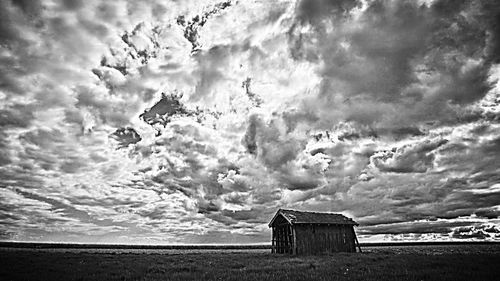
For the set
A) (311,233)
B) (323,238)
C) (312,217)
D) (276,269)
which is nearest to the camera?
(276,269)

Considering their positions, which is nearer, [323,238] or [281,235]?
[323,238]

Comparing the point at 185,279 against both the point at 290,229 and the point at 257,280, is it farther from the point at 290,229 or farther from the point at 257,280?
the point at 290,229

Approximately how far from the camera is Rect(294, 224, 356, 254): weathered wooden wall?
38.4m

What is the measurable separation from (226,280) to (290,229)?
25938mm

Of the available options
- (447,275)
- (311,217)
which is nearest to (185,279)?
(447,275)

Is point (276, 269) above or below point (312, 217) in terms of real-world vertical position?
below

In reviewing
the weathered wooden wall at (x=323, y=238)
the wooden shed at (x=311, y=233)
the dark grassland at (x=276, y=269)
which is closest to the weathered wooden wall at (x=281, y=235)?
the wooden shed at (x=311, y=233)

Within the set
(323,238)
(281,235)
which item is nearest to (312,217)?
(323,238)

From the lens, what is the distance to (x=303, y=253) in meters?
37.7

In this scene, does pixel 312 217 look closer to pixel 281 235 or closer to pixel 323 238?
pixel 323 238

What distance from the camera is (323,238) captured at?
40.3 m

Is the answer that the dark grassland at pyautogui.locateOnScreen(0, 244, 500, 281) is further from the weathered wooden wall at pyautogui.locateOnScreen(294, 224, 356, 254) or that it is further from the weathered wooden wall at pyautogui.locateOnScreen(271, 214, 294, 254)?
the weathered wooden wall at pyautogui.locateOnScreen(271, 214, 294, 254)

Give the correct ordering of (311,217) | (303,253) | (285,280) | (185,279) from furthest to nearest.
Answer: (311,217), (303,253), (185,279), (285,280)

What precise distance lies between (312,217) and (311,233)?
236 cm
